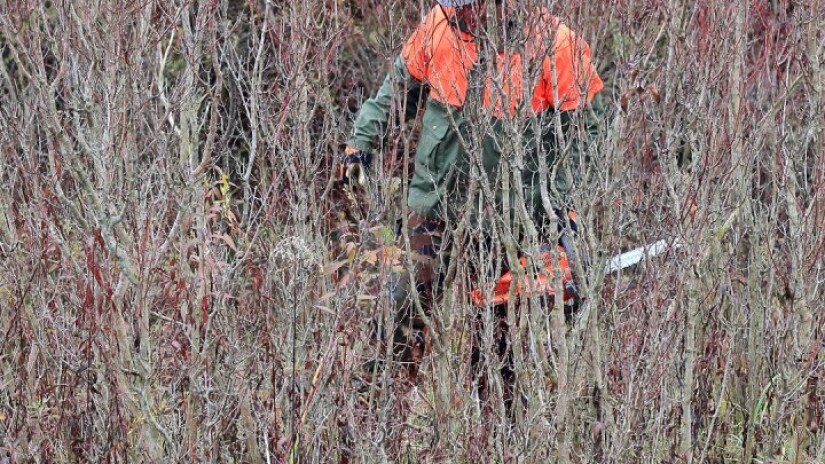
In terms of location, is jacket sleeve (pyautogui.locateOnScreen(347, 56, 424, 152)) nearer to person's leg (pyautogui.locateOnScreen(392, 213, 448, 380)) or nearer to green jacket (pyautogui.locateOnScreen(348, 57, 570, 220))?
green jacket (pyautogui.locateOnScreen(348, 57, 570, 220))

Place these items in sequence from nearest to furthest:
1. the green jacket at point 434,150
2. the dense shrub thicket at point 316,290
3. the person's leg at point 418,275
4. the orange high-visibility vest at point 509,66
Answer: the dense shrub thicket at point 316,290 → the orange high-visibility vest at point 509,66 → the person's leg at point 418,275 → the green jacket at point 434,150

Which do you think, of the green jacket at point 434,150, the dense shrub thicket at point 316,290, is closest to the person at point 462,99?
the green jacket at point 434,150

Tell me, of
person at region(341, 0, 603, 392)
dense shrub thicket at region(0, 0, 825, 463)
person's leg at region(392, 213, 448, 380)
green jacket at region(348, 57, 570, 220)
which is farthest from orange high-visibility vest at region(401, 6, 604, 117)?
person's leg at region(392, 213, 448, 380)

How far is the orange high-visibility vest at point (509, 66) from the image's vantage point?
3844mm

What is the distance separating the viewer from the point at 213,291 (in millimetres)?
3924

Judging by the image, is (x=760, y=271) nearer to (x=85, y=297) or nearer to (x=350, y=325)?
(x=350, y=325)

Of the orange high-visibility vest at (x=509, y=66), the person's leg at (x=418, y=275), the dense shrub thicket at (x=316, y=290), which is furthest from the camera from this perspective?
the person's leg at (x=418, y=275)

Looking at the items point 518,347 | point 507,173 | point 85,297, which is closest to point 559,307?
point 518,347

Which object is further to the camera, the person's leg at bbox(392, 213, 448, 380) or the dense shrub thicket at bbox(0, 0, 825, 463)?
the person's leg at bbox(392, 213, 448, 380)

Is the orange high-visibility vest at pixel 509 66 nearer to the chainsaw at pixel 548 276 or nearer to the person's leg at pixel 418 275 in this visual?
the chainsaw at pixel 548 276

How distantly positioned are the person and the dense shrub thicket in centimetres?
13

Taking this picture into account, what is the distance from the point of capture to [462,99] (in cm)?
430

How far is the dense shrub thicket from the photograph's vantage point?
368 cm

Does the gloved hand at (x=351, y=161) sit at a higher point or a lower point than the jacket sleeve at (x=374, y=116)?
lower
